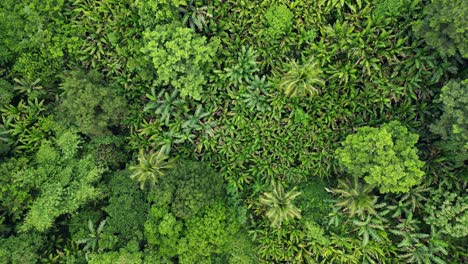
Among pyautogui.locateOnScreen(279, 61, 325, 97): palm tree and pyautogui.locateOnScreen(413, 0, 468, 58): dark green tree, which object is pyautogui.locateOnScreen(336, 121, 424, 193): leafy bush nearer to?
pyautogui.locateOnScreen(279, 61, 325, 97): palm tree

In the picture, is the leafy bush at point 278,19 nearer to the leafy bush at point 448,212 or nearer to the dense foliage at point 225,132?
the dense foliage at point 225,132

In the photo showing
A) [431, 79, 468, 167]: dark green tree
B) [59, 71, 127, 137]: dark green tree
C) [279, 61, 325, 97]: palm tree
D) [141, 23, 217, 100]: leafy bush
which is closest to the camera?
[431, 79, 468, 167]: dark green tree

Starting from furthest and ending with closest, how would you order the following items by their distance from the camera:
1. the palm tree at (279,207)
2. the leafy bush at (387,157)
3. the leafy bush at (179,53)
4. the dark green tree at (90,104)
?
the palm tree at (279,207), the dark green tree at (90,104), the leafy bush at (179,53), the leafy bush at (387,157)

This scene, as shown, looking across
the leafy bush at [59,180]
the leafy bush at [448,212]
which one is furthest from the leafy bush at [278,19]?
the leafy bush at [59,180]

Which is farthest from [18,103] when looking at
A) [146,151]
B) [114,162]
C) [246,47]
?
[246,47]

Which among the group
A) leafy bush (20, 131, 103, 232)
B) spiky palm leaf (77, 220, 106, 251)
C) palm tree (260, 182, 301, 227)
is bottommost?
spiky palm leaf (77, 220, 106, 251)

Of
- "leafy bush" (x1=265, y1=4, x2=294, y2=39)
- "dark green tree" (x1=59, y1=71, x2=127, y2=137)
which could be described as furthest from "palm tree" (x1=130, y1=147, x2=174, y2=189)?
"leafy bush" (x1=265, y1=4, x2=294, y2=39)
